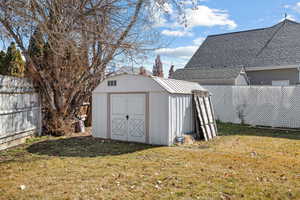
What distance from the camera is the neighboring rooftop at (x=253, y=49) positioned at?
47.7 ft

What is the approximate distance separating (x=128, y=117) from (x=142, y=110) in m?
0.61

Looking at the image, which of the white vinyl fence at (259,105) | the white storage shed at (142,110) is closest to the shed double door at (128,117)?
the white storage shed at (142,110)

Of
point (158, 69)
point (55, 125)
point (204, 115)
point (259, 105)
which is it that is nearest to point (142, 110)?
point (204, 115)

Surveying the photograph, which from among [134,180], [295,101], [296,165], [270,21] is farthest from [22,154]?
[270,21]

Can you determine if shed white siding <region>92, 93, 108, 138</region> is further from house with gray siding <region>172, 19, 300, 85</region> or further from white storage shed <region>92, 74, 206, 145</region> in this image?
house with gray siding <region>172, 19, 300, 85</region>

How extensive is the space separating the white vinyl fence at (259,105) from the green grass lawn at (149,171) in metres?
3.93

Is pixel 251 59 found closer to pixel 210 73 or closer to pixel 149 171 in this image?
pixel 210 73

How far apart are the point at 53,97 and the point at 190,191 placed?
7.09m

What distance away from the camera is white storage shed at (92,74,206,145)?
736 cm

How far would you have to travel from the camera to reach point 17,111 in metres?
7.42

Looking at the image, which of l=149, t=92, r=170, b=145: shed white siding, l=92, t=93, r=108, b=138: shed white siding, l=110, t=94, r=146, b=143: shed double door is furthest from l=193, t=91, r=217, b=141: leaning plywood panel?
l=92, t=93, r=108, b=138: shed white siding

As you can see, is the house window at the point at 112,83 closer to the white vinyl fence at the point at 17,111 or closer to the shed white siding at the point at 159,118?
the shed white siding at the point at 159,118

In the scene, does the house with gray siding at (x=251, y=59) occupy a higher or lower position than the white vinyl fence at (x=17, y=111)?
higher

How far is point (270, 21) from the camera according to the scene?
693 inches
